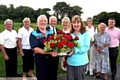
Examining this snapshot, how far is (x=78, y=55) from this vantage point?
4.16m

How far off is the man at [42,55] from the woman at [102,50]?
2.46 m

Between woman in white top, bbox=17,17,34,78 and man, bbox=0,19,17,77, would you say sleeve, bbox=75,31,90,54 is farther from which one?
man, bbox=0,19,17,77

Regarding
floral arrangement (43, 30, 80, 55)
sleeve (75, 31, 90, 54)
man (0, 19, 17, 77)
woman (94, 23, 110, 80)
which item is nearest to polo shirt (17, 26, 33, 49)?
man (0, 19, 17, 77)

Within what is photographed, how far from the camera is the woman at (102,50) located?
6320 millimetres

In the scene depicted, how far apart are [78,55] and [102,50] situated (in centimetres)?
247

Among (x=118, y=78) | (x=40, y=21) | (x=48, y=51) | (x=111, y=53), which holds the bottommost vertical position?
(x=118, y=78)

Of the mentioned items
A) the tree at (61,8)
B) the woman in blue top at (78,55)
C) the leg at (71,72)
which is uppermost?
the tree at (61,8)

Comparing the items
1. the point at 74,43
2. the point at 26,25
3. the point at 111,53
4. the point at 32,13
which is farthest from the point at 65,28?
the point at 32,13

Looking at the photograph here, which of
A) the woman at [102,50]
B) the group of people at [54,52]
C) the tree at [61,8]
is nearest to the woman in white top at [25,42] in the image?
the group of people at [54,52]

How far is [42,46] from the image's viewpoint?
4152mm

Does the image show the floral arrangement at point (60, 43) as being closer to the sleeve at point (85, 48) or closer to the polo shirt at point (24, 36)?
the sleeve at point (85, 48)

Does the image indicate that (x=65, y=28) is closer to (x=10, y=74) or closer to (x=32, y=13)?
Result: (x=10, y=74)

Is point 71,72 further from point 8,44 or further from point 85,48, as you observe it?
point 8,44

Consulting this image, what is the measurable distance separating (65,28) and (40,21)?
2.46m
